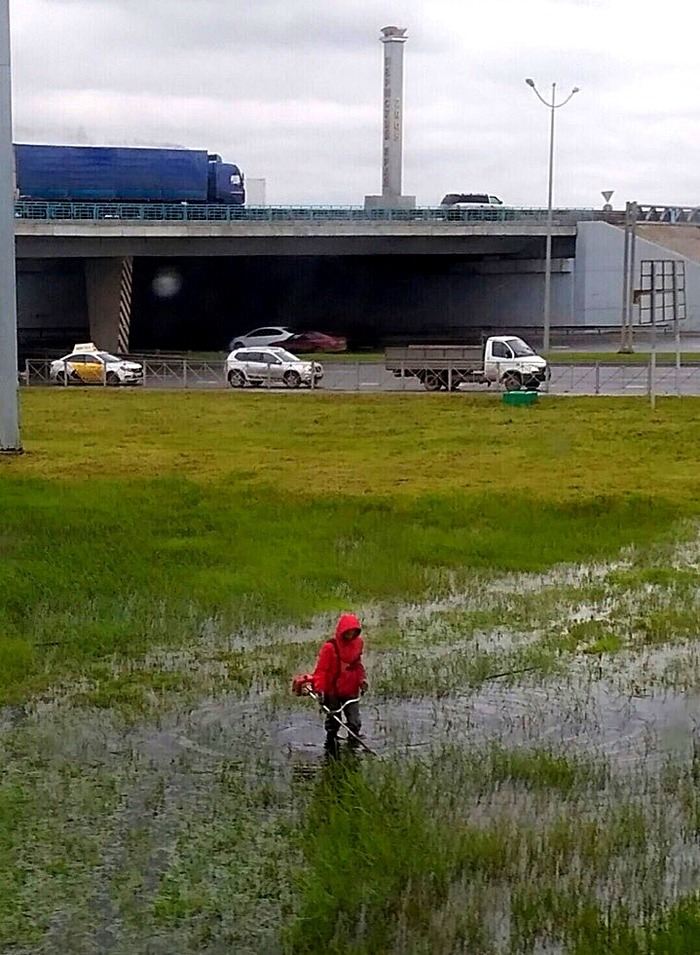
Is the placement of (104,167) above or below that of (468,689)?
above

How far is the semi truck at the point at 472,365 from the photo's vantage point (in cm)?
3953

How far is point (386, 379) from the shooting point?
1747 inches

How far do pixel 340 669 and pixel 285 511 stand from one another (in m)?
9.16

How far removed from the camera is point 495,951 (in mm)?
6285

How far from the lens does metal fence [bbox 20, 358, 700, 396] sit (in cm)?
3909

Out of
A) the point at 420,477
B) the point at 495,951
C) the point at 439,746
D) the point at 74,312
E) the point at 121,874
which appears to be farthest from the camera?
the point at 74,312

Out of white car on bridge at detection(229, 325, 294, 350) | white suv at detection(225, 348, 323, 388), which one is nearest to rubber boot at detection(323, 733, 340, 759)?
white suv at detection(225, 348, 323, 388)

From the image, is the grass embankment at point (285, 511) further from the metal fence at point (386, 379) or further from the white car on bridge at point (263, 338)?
the white car on bridge at point (263, 338)

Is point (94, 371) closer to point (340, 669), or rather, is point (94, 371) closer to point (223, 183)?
point (223, 183)

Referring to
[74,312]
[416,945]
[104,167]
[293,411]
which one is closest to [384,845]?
[416,945]

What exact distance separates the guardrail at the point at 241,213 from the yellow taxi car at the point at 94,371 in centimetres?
1003

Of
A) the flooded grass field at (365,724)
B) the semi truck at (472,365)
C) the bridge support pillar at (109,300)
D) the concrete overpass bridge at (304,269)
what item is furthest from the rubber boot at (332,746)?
the bridge support pillar at (109,300)

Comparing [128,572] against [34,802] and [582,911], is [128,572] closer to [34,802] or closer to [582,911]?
[34,802]

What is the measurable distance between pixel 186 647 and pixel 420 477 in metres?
10.2
